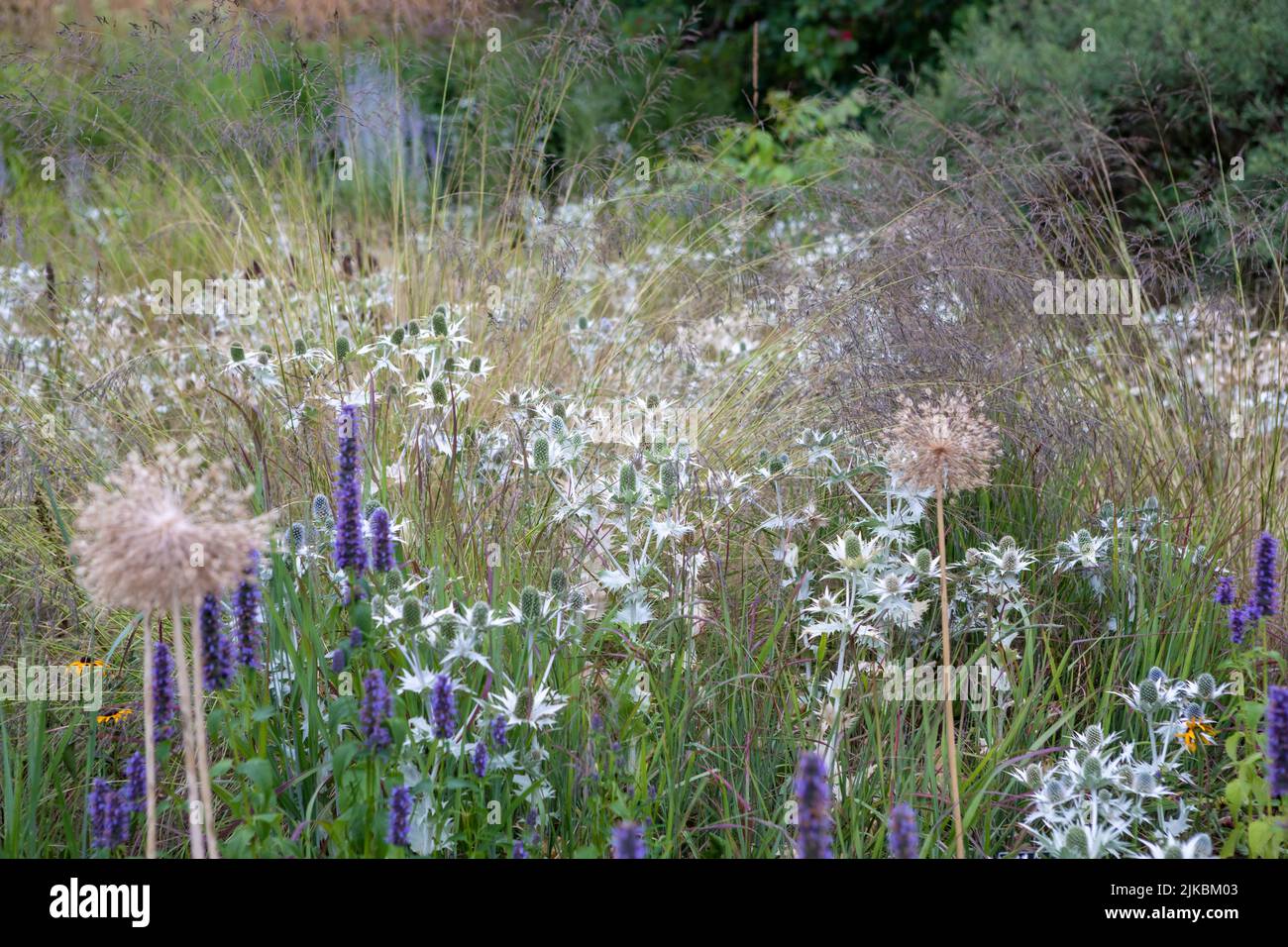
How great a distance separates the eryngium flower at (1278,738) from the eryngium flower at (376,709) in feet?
4.67

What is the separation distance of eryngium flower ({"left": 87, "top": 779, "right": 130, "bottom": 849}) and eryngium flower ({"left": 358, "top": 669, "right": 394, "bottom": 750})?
0.45 m

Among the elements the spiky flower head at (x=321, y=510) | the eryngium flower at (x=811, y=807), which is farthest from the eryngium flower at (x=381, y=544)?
the eryngium flower at (x=811, y=807)

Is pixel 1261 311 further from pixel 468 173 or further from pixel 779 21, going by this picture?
pixel 779 21

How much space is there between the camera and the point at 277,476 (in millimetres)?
3521

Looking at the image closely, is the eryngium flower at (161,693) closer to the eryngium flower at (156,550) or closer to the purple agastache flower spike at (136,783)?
the purple agastache flower spike at (136,783)

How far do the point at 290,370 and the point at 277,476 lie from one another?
21.4 inches

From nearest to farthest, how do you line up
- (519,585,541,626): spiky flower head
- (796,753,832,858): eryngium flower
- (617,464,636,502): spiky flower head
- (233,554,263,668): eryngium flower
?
(796,753,832,858): eryngium flower < (233,554,263,668): eryngium flower < (519,585,541,626): spiky flower head < (617,464,636,502): spiky flower head

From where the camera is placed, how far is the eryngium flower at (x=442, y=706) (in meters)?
2.13

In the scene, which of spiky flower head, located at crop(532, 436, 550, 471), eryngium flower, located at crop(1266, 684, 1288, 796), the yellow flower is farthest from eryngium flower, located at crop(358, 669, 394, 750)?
the yellow flower

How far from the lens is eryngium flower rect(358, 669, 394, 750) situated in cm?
205

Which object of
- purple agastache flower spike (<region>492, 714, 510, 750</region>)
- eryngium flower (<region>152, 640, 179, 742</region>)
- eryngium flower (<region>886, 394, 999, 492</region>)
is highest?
eryngium flower (<region>886, 394, 999, 492</region>)

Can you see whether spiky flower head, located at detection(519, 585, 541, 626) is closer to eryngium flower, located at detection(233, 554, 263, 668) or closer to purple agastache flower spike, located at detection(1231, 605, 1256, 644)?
eryngium flower, located at detection(233, 554, 263, 668)

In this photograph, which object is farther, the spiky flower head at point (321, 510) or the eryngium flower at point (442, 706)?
the spiky flower head at point (321, 510)

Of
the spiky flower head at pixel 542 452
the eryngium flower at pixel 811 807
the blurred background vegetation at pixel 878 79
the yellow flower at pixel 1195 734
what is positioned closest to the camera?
the eryngium flower at pixel 811 807
